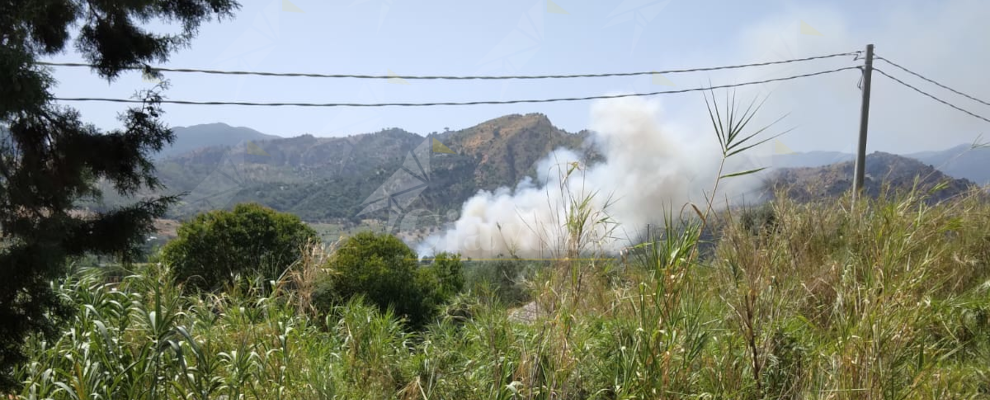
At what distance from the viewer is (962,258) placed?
596cm

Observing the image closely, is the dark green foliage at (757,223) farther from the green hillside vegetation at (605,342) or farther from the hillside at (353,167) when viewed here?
the hillside at (353,167)

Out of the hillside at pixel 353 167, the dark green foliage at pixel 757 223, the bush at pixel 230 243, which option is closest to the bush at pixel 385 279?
the bush at pixel 230 243

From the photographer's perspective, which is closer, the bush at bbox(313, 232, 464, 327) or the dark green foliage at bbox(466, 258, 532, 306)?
the dark green foliage at bbox(466, 258, 532, 306)

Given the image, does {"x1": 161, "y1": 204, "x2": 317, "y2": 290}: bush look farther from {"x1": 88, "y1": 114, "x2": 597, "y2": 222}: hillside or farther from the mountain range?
{"x1": 88, "y1": 114, "x2": 597, "y2": 222}: hillside

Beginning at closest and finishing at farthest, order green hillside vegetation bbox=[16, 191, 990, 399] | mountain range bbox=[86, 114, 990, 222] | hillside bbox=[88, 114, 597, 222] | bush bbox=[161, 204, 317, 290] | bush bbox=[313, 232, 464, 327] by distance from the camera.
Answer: green hillside vegetation bbox=[16, 191, 990, 399] < bush bbox=[313, 232, 464, 327] < bush bbox=[161, 204, 317, 290] < mountain range bbox=[86, 114, 990, 222] < hillside bbox=[88, 114, 597, 222]

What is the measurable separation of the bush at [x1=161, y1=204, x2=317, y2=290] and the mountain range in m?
35.2

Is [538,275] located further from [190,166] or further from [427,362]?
[190,166]

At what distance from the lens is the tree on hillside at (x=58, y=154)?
11.5 ft

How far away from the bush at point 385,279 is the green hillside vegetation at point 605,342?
454 cm

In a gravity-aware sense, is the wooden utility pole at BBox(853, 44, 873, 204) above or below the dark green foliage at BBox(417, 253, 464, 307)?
above

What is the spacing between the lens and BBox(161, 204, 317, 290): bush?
10289mm

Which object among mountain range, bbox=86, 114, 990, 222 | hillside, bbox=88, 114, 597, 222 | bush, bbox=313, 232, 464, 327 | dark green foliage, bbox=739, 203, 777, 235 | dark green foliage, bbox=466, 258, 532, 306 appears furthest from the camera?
hillside, bbox=88, 114, 597, 222

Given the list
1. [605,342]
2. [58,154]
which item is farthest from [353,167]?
[605,342]

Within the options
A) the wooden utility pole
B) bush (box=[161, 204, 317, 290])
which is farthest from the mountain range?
bush (box=[161, 204, 317, 290])
